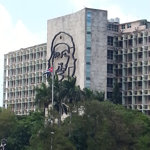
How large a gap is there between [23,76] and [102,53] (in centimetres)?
4027

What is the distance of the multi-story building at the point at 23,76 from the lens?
177 m

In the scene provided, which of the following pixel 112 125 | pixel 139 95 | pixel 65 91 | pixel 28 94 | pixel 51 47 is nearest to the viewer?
pixel 112 125

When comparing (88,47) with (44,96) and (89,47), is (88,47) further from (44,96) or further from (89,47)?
(44,96)

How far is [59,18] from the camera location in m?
160

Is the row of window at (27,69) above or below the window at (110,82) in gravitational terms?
above

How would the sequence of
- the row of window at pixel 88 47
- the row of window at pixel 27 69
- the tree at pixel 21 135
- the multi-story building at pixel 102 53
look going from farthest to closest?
the row of window at pixel 27 69
the multi-story building at pixel 102 53
the row of window at pixel 88 47
the tree at pixel 21 135

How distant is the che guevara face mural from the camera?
500 feet

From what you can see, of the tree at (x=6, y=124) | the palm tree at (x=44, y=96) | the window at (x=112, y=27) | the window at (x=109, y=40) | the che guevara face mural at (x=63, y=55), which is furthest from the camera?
the window at (x=112, y=27)

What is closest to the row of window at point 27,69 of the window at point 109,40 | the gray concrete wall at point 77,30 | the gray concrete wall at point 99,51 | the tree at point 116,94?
the gray concrete wall at point 77,30

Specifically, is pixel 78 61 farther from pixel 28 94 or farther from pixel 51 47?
pixel 28 94

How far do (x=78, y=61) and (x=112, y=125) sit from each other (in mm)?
45043

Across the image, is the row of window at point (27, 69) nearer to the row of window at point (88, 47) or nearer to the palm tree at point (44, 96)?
the row of window at point (88, 47)

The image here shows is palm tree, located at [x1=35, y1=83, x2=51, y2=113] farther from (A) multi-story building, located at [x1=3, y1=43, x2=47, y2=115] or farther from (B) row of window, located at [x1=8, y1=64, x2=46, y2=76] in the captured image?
(B) row of window, located at [x1=8, y1=64, x2=46, y2=76]

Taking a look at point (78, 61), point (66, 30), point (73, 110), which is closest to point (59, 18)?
point (66, 30)
